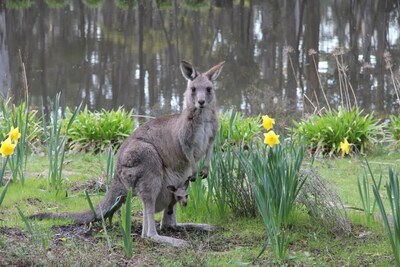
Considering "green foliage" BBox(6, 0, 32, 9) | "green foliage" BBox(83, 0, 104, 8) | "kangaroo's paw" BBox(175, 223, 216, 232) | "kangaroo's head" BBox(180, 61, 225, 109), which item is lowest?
"kangaroo's paw" BBox(175, 223, 216, 232)

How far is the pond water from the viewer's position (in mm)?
16531

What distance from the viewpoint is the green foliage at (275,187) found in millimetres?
5281

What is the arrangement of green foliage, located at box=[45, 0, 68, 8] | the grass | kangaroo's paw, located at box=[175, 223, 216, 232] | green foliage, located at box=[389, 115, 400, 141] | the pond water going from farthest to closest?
green foliage, located at box=[45, 0, 68, 8] < the pond water < green foliage, located at box=[389, 115, 400, 141] < kangaroo's paw, located at box=[175, 223, 216, 232] < the grass

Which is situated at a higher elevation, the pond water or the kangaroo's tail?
the pond water

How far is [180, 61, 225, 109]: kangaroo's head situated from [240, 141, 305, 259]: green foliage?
0.56 meters

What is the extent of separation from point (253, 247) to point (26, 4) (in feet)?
89.2

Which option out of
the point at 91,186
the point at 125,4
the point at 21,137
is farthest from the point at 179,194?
the point at 125,4

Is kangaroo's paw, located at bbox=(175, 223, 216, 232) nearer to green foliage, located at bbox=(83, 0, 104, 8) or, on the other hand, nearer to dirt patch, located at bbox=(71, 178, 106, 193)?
dirt patch, located at bbox=(71, 178, 106, 193)

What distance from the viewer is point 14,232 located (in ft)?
19.2

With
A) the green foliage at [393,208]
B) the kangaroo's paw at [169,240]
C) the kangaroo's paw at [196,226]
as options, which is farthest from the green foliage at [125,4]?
the green foliage at [393,208]

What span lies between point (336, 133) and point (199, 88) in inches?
183

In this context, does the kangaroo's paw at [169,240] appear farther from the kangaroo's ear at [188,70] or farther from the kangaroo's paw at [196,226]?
the kangaroo's ear at [188,70]

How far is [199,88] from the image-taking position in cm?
593

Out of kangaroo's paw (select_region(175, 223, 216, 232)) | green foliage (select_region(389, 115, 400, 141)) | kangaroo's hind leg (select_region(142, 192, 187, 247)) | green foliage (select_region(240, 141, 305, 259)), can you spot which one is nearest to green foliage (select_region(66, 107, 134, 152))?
green foliage (select_region(389, 115, 400, 141))
